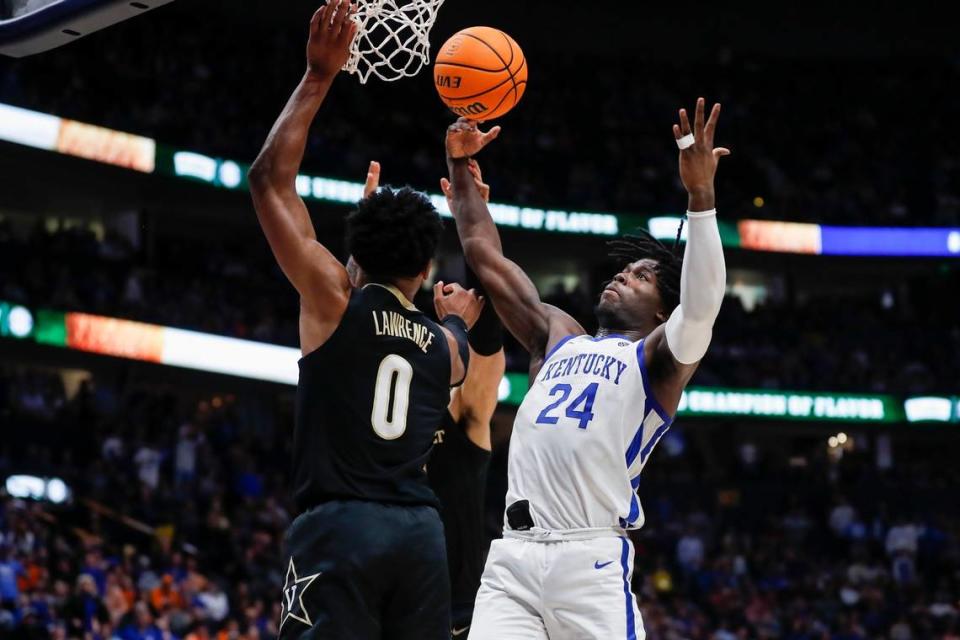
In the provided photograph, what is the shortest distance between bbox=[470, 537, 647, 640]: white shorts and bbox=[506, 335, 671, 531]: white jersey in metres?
0.12

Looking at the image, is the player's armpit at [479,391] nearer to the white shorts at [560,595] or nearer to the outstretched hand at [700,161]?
the white shorts at [560,595]

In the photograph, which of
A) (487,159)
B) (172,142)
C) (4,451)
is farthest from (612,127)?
(4,451)

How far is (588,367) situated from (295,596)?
172 centimetres

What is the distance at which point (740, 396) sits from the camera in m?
26.5

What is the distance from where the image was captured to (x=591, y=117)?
30.5 meters

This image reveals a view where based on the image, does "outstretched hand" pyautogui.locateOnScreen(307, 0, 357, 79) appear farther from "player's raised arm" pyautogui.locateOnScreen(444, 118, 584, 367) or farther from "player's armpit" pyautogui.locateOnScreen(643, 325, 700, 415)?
"player's armpit" pyautogui.locateOnScreen(643, 325, 700, 415)

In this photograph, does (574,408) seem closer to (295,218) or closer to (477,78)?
(295,218)

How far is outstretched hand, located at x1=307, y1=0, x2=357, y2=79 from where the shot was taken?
14.9 ft

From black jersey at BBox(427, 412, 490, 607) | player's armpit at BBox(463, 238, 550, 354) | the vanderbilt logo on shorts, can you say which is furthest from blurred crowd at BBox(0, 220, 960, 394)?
the vanderbilt logo on shorts

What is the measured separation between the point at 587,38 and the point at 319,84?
29.7 metres

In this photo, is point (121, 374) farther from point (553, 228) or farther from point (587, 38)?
point (587, 38)

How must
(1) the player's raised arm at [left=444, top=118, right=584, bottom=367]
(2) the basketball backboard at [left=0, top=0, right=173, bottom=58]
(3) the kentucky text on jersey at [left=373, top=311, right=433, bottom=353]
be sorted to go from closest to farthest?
(3) the kentucky text on jersey at [left=373, top=311, right=433, bottom=353] → (2) the basketball backboard at [left=0, top=0, right=173, bottom=58] → (1) the player's raised arm at [left=444, top=118, right=584, bottom=367]

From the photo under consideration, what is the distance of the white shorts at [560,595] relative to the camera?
16.3ft

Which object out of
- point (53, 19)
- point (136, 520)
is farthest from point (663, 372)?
point (136, 520)
